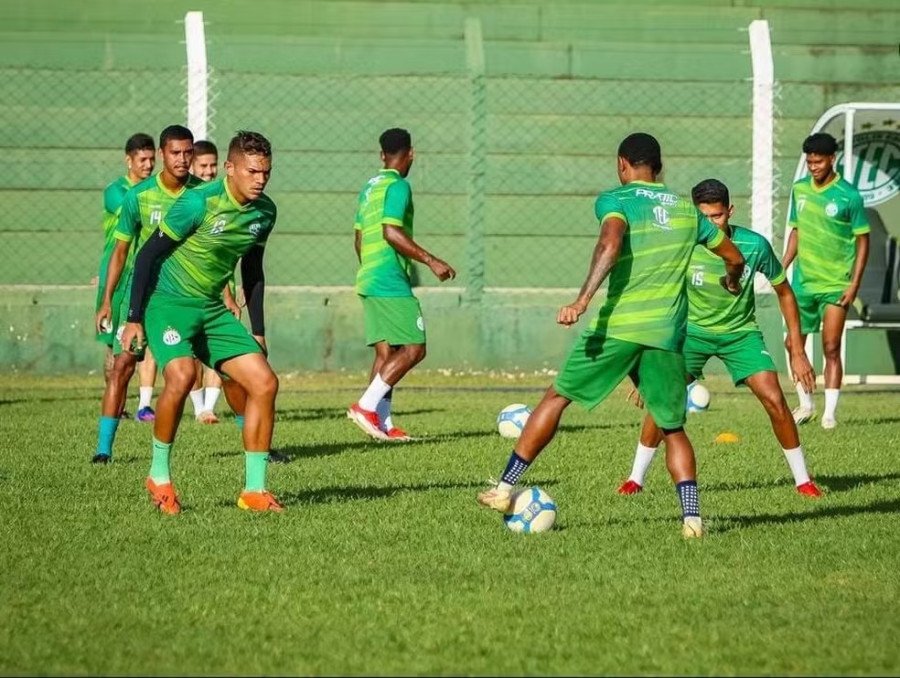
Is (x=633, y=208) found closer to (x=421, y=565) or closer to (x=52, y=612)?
(x=421, y=565)

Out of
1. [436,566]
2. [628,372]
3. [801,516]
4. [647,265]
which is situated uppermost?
[647,265]

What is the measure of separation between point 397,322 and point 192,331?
458 cm

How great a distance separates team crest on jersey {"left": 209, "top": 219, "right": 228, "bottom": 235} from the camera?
30.2 ft

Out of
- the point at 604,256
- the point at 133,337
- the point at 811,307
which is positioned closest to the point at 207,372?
the point at 811,307

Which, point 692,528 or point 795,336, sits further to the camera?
point 795,336

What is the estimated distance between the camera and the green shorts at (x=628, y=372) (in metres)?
8.51

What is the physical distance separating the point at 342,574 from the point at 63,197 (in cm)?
1279

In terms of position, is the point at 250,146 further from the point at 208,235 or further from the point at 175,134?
the point at 175,134

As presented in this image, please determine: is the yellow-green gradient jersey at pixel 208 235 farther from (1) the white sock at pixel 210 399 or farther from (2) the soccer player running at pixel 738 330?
(1) the white sock at pixel 210 399

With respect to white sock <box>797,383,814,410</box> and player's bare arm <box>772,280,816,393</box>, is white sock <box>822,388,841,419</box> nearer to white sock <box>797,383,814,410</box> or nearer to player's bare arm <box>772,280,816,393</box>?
white sock <box>797,383,814,410</box>

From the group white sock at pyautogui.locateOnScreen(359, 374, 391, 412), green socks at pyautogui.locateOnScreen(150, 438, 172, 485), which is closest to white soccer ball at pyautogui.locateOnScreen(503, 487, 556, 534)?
green socks at pyautogui.locateOnScreen(150, 438, 172, 485)

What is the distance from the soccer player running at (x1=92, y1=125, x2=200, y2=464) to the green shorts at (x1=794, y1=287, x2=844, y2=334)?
569 centimetres

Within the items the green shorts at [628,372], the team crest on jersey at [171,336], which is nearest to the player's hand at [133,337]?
the team crest on jersey at [171,336]

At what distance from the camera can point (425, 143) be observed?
64.9 feet
